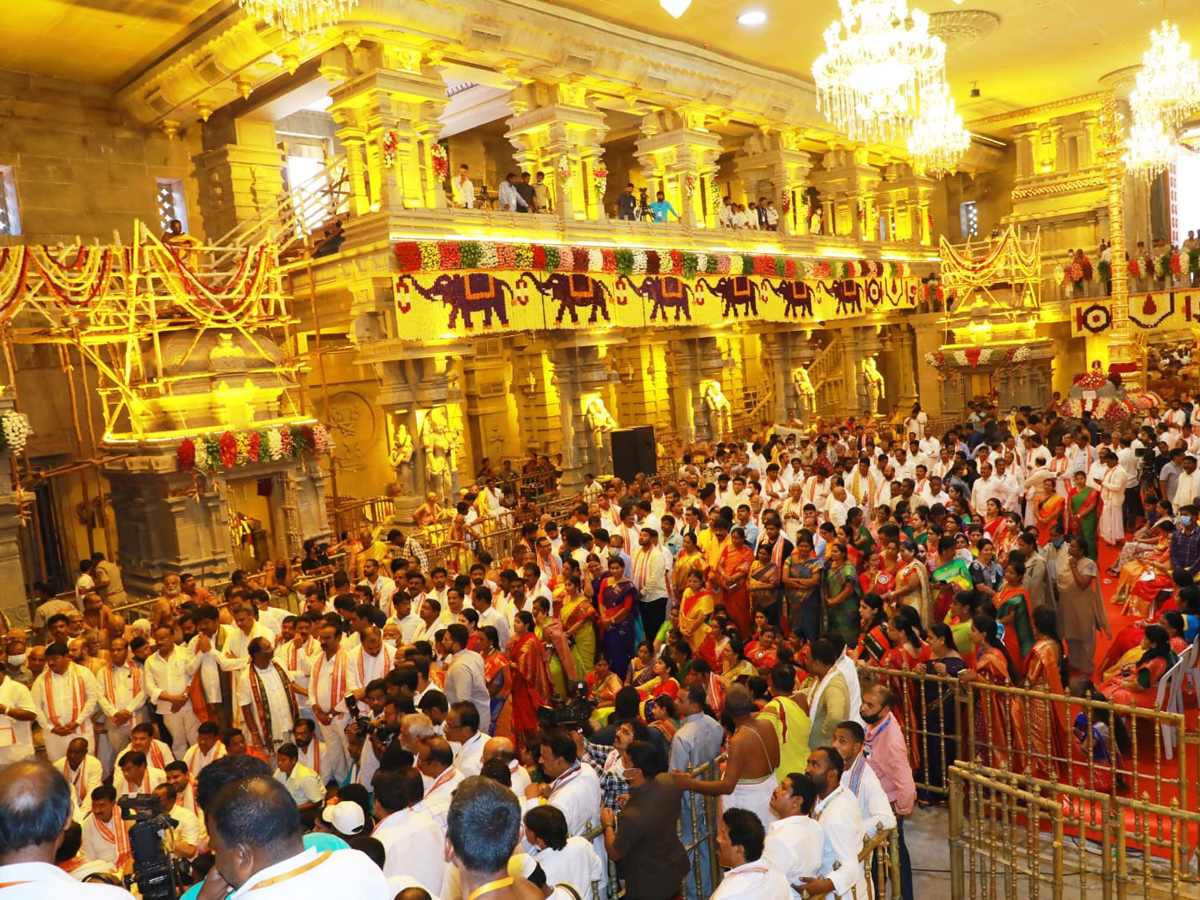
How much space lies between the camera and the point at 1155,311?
78.3ft

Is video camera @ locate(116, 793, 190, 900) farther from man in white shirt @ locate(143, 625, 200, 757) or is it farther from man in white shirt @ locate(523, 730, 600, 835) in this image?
man in white shirt @ locate(143, 625, 200, 757)

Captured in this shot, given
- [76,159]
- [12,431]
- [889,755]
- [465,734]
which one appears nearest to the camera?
[889,755]

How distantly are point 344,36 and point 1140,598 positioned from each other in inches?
557

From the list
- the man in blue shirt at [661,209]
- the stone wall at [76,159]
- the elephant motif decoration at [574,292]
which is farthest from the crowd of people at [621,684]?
the man in blue shirt at [661,209]

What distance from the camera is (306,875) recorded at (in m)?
2.83

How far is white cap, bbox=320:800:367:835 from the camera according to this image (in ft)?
14.6

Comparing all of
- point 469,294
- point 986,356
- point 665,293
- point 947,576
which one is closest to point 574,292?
point 469,294

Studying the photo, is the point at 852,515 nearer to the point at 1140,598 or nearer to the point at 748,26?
the point at 1140,598

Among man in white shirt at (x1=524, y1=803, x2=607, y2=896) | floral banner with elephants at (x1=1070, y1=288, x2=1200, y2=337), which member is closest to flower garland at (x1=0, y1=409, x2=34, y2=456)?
man in white shirt at (x1=524, y1=803, x2=607, y2=896)

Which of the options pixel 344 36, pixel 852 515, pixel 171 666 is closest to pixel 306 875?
pixel 171 666

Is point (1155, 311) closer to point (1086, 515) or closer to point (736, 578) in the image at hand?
point (1086, 515)

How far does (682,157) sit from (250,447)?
515 inches

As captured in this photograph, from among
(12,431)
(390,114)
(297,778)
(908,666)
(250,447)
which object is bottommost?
(297,778)

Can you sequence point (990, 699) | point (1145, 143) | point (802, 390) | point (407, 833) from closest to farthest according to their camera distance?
1. point (407, 833)
2. point (990, 699)
3. point (1145, 143)
4. point (802, 390)
